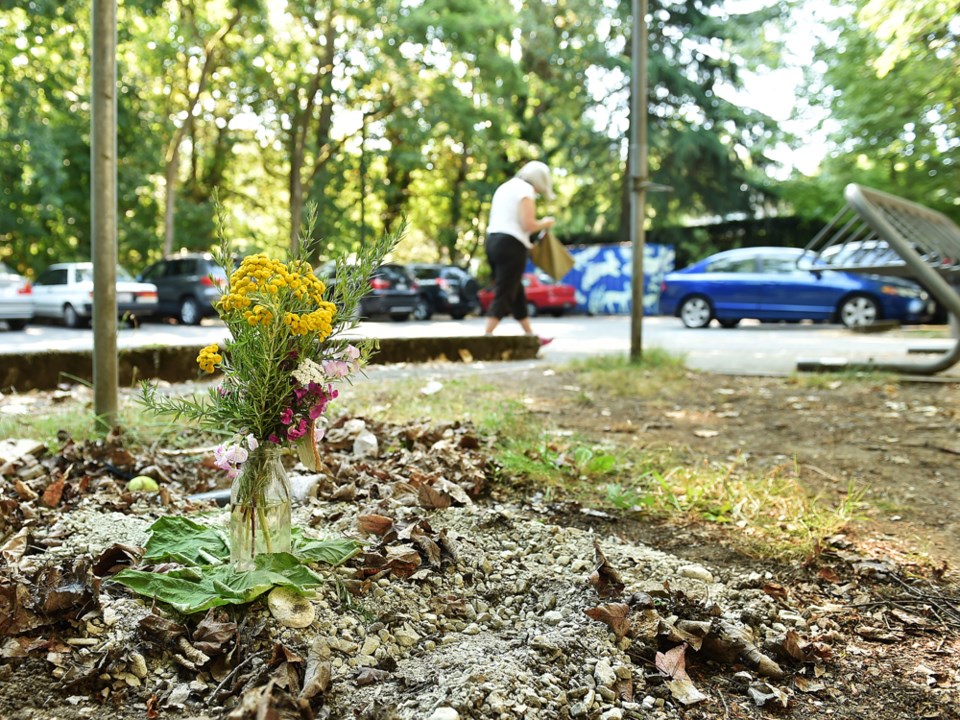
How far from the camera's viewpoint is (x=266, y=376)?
2023 millimetres

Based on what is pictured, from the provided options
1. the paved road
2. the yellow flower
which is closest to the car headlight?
the paved road

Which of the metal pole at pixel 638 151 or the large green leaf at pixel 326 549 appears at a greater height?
the metal pole at pixel 638 151

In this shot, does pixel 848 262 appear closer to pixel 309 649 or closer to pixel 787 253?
pixel 309 649

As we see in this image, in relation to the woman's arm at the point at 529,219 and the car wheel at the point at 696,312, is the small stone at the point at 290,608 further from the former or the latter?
the car wheel at the point at 696,312

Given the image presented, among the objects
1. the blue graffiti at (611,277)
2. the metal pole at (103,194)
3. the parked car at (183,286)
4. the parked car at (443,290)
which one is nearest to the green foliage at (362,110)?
the blue graffiti at (611,277)

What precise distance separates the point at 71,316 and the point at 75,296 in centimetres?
48

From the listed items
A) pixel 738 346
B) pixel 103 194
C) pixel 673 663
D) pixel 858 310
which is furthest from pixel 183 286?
pixel 673 663

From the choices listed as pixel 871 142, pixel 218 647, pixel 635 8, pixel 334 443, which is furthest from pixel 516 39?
pixel 218 647

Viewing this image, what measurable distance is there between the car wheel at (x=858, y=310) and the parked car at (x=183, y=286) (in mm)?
13430

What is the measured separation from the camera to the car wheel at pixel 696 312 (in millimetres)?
18328

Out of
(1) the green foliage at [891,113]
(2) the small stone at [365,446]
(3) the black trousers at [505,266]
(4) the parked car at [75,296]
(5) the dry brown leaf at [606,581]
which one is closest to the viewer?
(5) the dry brown leaf at [606,581]

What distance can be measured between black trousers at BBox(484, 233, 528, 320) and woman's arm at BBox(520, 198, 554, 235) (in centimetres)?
17

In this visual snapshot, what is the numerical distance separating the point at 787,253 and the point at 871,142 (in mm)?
2699

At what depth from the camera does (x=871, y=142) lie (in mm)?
17141
